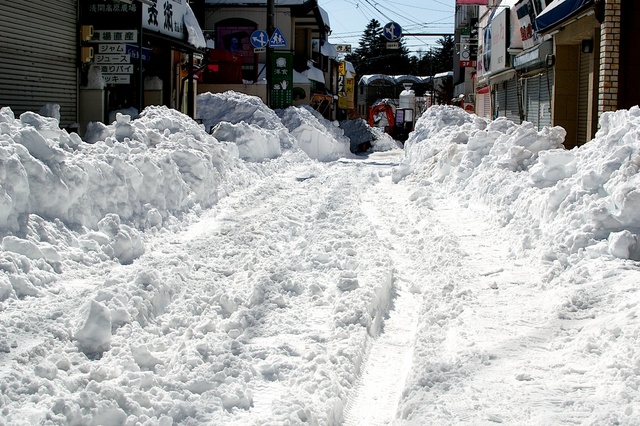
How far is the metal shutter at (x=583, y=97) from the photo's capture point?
17688 mm

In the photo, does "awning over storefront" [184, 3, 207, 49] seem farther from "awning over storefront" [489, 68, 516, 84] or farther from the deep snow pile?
"awning over storefront" [489, 68, 516, 84]

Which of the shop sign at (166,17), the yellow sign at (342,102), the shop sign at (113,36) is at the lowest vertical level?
the shop sign at (113,36)

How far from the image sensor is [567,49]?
18.8 m

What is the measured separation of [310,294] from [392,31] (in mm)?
38300

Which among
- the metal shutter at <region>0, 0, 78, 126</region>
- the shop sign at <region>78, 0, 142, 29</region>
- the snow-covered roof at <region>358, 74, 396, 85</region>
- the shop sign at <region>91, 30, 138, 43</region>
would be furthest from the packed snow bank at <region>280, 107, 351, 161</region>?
the snow-covered roof at <region>358, 74, 396, 85</region>

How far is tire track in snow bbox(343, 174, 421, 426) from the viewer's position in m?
4.57

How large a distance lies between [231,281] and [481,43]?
30.5 meters

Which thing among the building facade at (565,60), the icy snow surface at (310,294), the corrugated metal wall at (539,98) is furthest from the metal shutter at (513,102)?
the icy snow surface at (310,294)

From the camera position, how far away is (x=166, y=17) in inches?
890

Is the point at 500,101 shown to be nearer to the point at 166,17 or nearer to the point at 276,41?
the point at 276,41

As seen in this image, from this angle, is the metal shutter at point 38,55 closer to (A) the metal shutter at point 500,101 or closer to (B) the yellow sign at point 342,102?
(A) the metal shutter at point 500,101

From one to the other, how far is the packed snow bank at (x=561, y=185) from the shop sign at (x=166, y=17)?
33.8 ft

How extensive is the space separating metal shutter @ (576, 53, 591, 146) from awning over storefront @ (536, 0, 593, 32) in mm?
1261

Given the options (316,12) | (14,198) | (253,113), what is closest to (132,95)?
(253,113)
